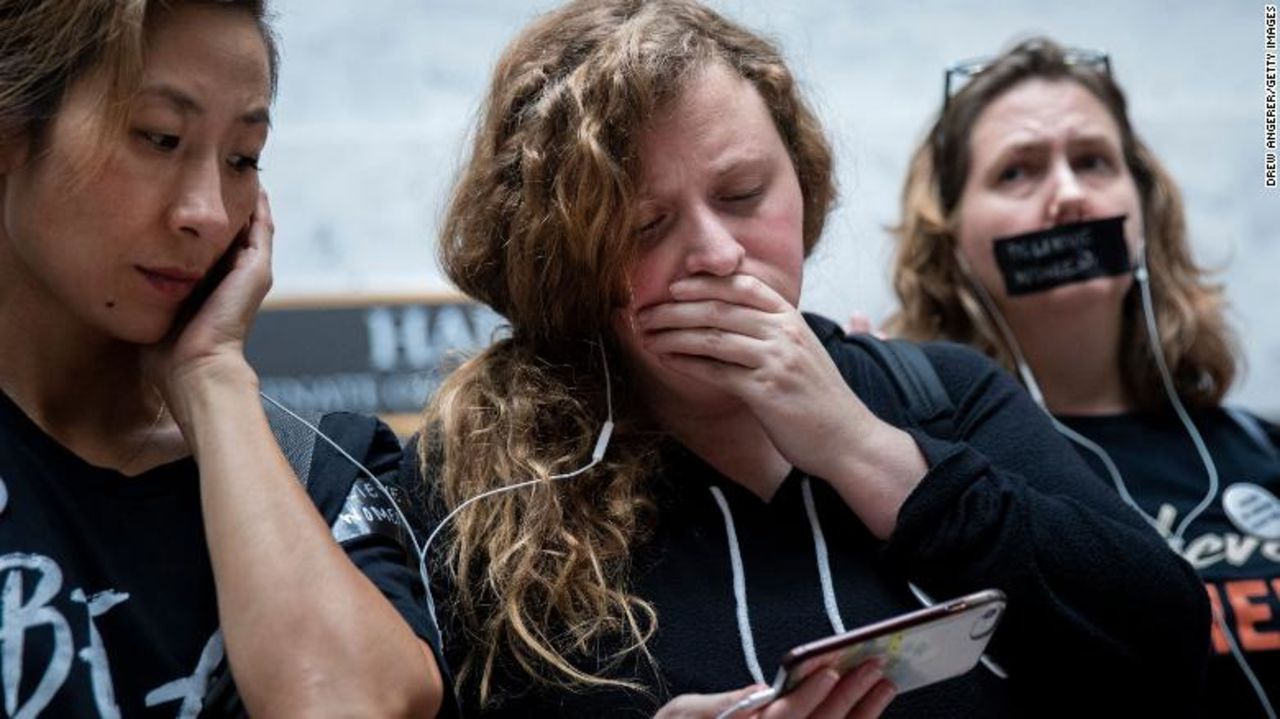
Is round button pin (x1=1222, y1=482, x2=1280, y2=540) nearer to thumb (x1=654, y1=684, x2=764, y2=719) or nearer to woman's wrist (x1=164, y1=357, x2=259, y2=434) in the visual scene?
thumb (x1=654, y1=684, x2=764, y2=719)

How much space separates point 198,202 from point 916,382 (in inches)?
32.1

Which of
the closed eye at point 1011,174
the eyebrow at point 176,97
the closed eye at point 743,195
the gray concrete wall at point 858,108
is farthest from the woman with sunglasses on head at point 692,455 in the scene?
the gray concrete wall at point 858,108

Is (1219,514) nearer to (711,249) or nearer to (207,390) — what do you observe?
(711,249)

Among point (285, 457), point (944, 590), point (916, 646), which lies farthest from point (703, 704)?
point (285, 457)

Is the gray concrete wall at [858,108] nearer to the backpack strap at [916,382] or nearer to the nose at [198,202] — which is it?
the backpack strap at [916,382]

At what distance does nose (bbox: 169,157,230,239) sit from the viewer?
147 cm

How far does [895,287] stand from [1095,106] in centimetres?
44

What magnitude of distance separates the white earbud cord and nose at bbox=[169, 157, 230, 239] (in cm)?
123

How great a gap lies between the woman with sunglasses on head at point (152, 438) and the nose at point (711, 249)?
44 cm

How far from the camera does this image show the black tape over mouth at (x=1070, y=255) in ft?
7.91

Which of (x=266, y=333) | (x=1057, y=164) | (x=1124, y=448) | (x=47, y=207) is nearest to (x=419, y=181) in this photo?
(x=266, y=333)

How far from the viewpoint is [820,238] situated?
1.96m

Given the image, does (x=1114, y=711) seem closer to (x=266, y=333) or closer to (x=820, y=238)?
(x=820, y=238)

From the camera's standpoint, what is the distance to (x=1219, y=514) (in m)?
2.25
